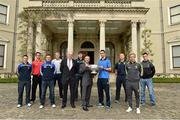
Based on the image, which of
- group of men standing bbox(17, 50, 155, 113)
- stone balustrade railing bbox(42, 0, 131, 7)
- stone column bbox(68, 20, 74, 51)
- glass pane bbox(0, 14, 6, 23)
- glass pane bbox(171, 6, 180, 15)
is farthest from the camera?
glass pane bbox(171, 6, 180, 15)

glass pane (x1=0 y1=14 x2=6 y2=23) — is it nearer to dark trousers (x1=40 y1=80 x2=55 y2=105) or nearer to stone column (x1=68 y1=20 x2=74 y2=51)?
stone column (x1=68 y1=20 x2=74 y2=51)

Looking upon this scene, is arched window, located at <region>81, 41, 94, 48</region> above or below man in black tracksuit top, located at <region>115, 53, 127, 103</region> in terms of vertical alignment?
above

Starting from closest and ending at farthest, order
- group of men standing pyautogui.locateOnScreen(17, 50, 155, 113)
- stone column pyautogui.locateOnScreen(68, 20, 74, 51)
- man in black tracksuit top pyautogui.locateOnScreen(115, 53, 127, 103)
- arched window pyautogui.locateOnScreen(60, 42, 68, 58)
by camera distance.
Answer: group of men standing pyautogui.locateOnScreen(17, 50, 155, 113) → man in black tracksuit top pyautogui.locateOnScreen(115, 53, 127, 103) → stone column pyautogui.locateOnScreen(68, 20, 74, 51) → arched window pyautogui.locateOnScreen(60, 42, 68, 58)

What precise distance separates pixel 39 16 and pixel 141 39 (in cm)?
1035

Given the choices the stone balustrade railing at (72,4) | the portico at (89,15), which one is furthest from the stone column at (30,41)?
the stone balustrade railing at (72,4)

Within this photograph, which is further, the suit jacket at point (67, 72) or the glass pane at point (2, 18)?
the glass pane at point (2, 18)

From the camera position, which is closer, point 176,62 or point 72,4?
point 72,4

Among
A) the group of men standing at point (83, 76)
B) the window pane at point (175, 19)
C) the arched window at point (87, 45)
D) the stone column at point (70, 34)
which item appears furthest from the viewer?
the arched window at point (87, 45)

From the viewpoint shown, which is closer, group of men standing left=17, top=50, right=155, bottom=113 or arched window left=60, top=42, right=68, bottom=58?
group of men standing left=17, top=50, right=155, bottom=113

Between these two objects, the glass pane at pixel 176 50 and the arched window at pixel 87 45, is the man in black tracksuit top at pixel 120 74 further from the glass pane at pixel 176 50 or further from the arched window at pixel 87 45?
the arched window at pixel 87 45

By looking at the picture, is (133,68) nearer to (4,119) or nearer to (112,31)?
(4,119)

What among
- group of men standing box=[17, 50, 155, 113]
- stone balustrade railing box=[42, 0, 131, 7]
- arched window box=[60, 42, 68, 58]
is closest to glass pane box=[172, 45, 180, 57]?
stone balustrade railing box=[42, 0, 131, 7]

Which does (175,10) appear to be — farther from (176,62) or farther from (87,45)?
(87,45)

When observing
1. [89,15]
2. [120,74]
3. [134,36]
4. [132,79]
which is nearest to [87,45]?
[89,15]
